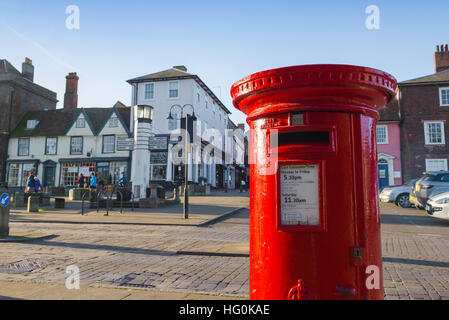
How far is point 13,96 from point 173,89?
19498 millimetres

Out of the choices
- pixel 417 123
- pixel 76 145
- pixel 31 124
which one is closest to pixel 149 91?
pixel 76 145

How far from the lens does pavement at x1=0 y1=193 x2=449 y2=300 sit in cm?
389

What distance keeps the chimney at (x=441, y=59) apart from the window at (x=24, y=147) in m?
44.0

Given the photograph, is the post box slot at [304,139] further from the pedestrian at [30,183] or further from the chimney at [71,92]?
the chimney at [71,92]

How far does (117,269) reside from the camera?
511 cm

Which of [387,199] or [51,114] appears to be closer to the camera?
[387,199]

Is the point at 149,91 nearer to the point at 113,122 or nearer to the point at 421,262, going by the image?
the point at 113,122

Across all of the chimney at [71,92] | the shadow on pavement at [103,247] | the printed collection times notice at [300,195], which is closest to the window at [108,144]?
the chimney at [71,92]

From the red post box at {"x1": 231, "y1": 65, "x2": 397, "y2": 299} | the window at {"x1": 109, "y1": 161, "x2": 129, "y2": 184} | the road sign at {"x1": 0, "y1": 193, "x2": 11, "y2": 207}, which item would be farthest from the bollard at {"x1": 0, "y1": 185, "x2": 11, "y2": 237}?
the window at {"x1": 109, "y1": 161, "x2": 129, "y2": 184}

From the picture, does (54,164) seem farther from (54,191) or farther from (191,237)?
(191,237)
